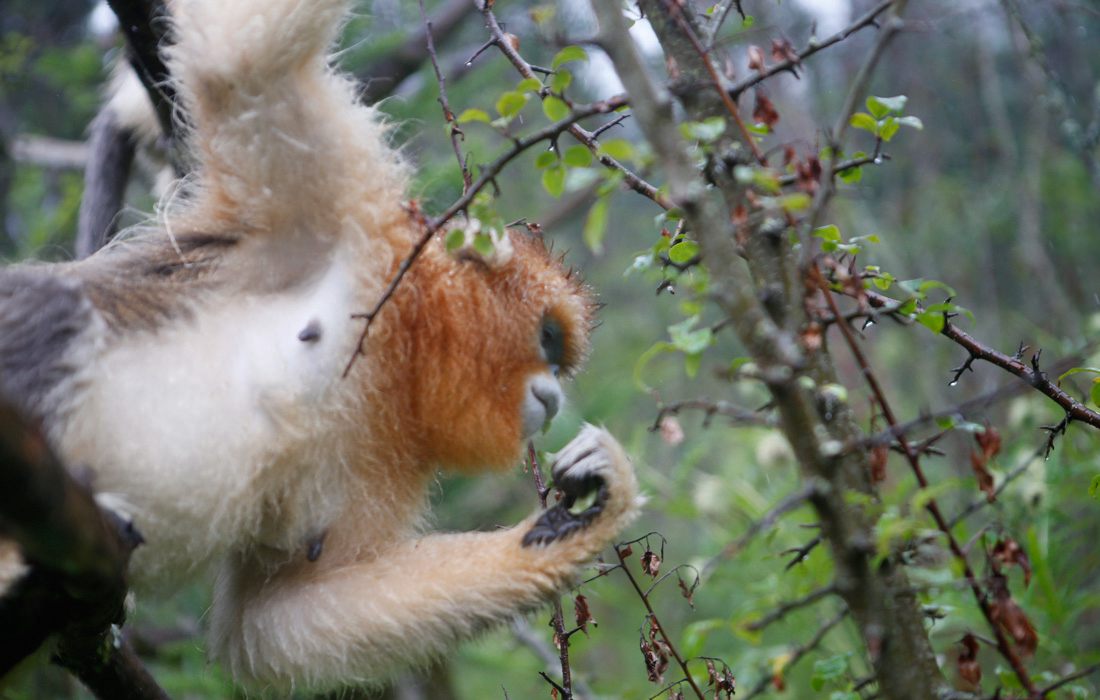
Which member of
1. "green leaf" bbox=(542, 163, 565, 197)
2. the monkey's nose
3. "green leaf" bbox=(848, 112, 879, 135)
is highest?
"green leaf" bbox=(848, 112, 879, 135)

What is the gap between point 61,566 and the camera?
4.73 ft

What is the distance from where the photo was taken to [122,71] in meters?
3.42

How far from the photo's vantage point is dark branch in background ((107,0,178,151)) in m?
2.55

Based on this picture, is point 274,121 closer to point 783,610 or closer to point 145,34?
point 145,34

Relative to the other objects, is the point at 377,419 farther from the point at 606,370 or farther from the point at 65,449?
the point at 606,370

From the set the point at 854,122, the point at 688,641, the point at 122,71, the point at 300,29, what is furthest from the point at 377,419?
the point at 122,71

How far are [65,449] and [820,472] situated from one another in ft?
4.70

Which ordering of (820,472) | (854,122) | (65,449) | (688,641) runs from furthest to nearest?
(65,449), (854,122), (688,641), (820,472)

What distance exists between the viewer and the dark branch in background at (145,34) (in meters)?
2.55

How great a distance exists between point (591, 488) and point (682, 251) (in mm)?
702

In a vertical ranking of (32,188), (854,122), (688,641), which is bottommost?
(32,188)

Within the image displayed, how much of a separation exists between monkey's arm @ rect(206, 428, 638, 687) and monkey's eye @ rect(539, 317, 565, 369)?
0.85 feet

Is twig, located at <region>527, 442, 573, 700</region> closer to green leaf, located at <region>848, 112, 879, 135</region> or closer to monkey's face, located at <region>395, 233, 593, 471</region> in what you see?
monkey's face, located at <region>395, 233, 593, 471</region>

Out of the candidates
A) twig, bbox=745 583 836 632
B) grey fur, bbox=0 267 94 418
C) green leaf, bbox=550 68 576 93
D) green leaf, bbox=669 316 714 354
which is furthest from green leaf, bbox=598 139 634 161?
grey fur, bbox=0 267 94 418
